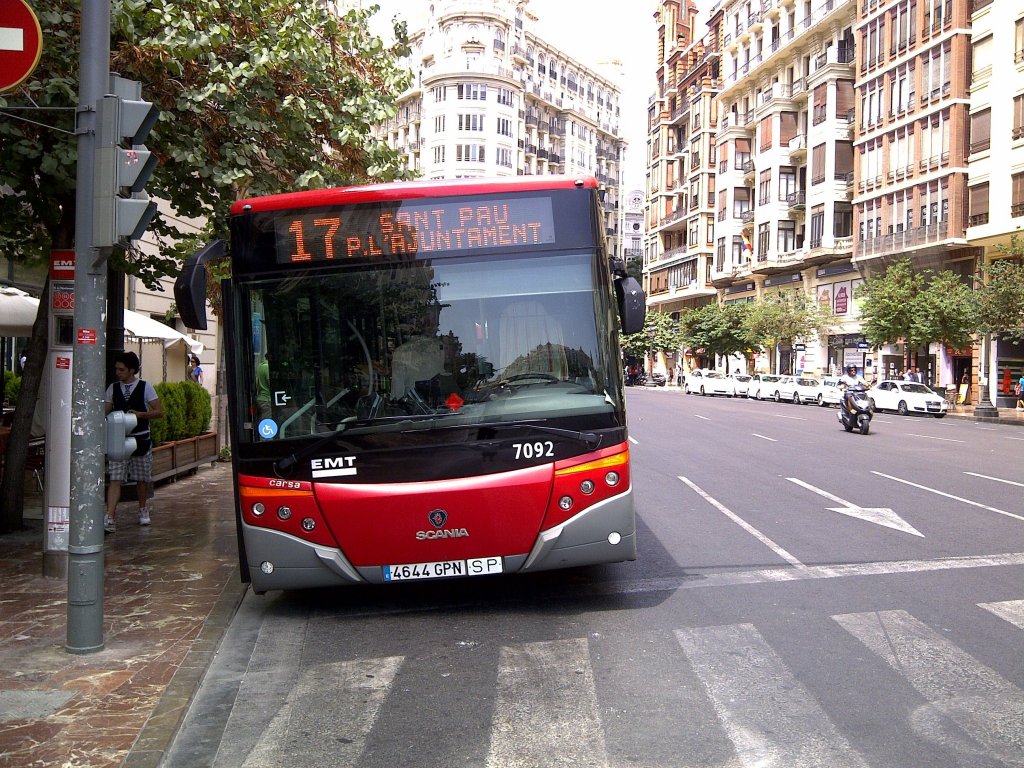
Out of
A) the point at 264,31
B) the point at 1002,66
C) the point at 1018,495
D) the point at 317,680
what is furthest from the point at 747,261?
the point at 317,680

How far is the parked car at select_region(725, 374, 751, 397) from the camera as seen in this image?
55.0m

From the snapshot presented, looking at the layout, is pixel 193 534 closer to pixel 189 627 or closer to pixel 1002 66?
pixel 189 627

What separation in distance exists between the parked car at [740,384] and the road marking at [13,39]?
1991 inches

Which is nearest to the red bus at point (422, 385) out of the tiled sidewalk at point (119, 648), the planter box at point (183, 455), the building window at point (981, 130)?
the tiled sidewalk at point (119, 648)

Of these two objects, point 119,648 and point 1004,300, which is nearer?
point 119,648

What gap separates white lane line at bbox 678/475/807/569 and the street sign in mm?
6639

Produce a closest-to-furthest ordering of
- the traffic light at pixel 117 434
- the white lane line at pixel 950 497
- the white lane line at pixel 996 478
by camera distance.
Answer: the traffic light at pixel 117 434
the white lane line at pixel 950 497
the white lane line at pixel 996 478

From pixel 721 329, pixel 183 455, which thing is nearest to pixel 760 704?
pixel 183 455

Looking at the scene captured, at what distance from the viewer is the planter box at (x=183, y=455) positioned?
13.6 meters

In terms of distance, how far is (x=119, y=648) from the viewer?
5930mm

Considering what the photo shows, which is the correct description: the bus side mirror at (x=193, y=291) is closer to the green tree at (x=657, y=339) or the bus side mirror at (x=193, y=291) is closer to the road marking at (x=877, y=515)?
the road marking at (x=877, y=515)

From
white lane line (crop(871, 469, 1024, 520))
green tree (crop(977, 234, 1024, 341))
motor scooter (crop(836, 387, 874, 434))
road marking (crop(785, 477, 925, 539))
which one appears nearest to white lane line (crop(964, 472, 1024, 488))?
white lane line (crop(871, 469, 1024, 520))

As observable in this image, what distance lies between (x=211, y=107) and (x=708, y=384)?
2003 inches

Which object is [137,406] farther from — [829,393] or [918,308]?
[829,393]
